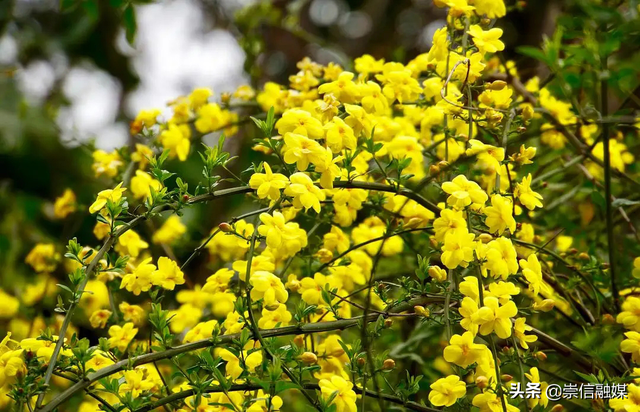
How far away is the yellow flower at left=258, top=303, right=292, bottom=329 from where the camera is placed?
945mm

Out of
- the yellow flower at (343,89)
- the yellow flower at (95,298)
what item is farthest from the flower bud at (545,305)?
the yellow flower at (95,298)

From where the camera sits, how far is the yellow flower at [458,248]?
84 centimetres

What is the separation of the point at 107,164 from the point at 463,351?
2.82 feet

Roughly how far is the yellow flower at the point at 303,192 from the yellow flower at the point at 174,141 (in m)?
0.55

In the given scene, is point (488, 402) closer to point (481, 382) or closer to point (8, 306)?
point (481, 382)

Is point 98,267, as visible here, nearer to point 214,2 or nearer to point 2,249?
point 2,249

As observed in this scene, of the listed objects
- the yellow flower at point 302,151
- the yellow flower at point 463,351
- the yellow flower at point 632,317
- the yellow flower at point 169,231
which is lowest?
the yellow flower at point 169,231

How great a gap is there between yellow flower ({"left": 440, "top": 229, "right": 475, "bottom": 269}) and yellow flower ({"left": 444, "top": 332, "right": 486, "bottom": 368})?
88 mm

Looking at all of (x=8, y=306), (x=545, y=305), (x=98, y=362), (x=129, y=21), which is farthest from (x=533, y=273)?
(x=8, y=306)

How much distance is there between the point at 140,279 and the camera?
0.96 m

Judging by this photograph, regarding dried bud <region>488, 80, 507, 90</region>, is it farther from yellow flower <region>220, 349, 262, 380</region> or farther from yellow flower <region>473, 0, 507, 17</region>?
yellow flower <region>220, 349, 262, 380</region>

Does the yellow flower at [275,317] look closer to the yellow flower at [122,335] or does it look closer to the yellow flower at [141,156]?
the yellow flower at [122,335]

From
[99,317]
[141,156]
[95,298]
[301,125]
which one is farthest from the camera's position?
[95,298]

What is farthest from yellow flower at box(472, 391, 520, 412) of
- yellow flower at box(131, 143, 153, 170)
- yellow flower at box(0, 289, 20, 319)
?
yellow flower at box(0, 289, 20, 319)
